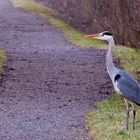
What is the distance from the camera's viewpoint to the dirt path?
11.1 metres

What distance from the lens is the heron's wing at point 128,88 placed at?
404 inches

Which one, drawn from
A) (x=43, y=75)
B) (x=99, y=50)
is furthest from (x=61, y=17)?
(x=43, y=75)

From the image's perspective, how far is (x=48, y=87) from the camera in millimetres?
15195

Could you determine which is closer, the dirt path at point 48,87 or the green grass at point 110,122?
the green grass at point 110,122

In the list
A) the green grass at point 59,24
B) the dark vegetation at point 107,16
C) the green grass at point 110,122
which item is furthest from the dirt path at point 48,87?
the dark vegetation at point 107,16

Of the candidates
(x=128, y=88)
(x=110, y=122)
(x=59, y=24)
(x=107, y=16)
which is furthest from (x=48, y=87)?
(x=59, y=24)

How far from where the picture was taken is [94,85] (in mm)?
15641

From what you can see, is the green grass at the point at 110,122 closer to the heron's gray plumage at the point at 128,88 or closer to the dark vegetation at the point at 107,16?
the heron's gray plumage at the point at 128,88

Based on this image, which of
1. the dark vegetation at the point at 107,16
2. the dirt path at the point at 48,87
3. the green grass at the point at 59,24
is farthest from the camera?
the green grass at the point at 59,24

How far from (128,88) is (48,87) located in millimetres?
5027

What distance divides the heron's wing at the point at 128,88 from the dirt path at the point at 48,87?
0.90m

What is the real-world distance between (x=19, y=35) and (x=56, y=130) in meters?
16.5

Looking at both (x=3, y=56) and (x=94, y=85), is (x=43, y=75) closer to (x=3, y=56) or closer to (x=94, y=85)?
(x=94, y=85)

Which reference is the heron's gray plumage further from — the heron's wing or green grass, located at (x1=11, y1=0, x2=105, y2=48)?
green grass, located at (x1=11, y1=0, x2=105, y2=48)
